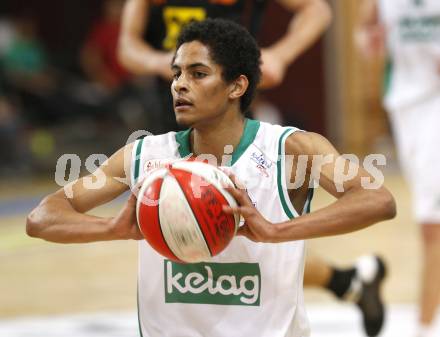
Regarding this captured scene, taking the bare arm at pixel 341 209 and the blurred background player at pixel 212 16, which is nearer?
the bare arm at pixel 341 209

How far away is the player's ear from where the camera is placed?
11.3 feet

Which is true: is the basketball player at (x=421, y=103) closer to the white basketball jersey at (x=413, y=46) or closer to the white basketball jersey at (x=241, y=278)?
the white basketball jersey at (x=413, y=46)

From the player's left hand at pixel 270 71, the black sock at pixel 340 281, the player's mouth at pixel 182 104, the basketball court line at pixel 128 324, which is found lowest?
the basketball court line at pixel 128 324

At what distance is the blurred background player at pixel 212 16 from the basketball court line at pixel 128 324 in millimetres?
260

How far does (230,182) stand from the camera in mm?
3113

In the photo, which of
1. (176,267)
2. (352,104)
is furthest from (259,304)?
(352,104)

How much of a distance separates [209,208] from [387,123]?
12484 mm

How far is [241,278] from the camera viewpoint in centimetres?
349

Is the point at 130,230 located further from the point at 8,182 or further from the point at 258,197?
the point at 8,182

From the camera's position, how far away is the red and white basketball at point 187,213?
9.95ft

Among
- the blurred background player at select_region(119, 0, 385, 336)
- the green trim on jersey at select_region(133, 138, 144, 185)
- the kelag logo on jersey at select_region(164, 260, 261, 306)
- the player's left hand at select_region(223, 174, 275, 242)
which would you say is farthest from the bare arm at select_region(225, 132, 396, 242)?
the blurred background player at select_region(119, 0, 385, 336)

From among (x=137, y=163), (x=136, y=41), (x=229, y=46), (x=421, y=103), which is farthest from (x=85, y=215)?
(x=421, y=103)

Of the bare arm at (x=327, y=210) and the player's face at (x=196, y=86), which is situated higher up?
the player's face at (x=196, y=86)

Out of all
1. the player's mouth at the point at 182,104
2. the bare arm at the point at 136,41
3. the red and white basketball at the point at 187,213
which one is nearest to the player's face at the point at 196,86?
the player's mouth at the point at 182,104
